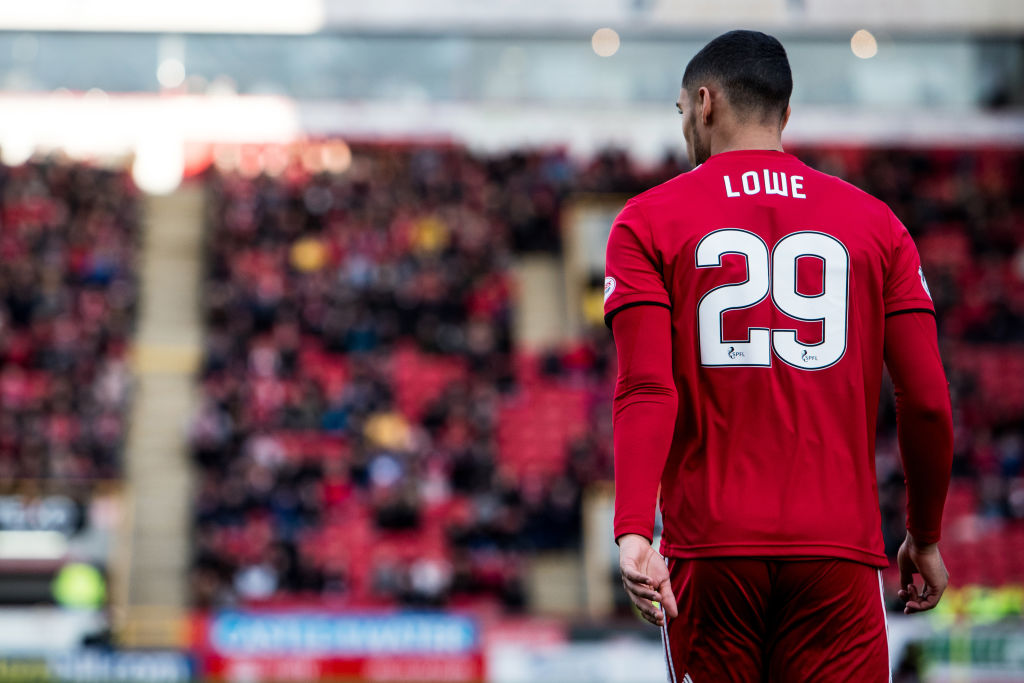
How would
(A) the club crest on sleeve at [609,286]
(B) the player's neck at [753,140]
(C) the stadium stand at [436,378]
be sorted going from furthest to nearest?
(C) the stadium stand at [436,378] → (B) the player's neck at [753,140] → (A) the club crest on sleeve at [609,286]

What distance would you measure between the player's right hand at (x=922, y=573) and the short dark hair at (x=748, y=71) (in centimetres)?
106

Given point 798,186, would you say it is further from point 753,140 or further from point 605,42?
point 605,42

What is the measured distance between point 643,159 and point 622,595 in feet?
35.7

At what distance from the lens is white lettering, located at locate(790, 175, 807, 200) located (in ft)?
9.45

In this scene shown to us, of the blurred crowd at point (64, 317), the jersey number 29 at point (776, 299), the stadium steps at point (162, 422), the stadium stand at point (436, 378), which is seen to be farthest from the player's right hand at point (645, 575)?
the blurred crowd at point (64, 317)

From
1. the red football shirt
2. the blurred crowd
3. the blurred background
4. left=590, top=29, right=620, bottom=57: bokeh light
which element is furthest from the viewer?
left=590, top=29, right=620, bottom=57: bokeh light

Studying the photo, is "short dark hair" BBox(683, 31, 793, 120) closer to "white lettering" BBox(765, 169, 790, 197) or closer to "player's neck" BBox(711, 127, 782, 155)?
"player's neck" BBox(711, 127, 782, 155)

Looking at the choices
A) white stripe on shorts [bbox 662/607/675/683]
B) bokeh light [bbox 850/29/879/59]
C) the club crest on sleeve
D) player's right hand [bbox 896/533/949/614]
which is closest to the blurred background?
bokeh light [bbox 850/29/879/59]

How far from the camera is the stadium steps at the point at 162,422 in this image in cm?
1862

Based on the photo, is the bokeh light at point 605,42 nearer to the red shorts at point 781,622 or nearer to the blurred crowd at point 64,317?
the blurred crowd at point 64,317

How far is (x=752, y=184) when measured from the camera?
2883mm

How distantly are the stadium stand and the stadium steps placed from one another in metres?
1.01

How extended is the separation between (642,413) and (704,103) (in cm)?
76

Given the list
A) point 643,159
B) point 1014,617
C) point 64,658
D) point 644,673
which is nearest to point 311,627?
point 64,658
